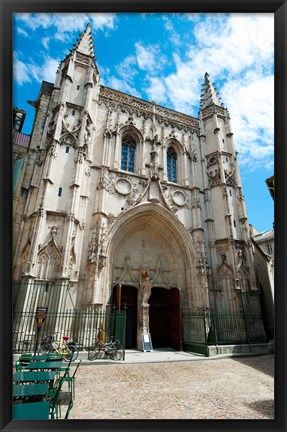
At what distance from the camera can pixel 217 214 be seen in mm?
16266

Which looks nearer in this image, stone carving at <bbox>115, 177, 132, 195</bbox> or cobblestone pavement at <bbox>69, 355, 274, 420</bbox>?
cobblestone pavement at <bbox>69, 355, 274, 420</bbox>

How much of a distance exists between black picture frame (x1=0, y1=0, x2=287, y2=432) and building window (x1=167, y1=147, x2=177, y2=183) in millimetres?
16100

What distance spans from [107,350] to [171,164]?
42.7ft

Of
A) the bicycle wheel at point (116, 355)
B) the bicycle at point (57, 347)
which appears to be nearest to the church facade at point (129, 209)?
the bicycle at point (57, 347)

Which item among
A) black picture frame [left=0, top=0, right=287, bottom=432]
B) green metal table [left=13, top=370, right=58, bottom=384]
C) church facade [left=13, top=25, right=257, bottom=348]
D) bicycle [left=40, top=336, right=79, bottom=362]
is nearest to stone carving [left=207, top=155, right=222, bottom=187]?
church facade [left=13, top=25, right=257, bottom=348]

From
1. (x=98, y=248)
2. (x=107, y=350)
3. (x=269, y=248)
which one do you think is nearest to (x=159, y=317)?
(x=107, y=350)

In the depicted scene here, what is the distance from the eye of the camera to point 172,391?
519 centimetres

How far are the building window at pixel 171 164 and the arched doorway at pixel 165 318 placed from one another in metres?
7.94

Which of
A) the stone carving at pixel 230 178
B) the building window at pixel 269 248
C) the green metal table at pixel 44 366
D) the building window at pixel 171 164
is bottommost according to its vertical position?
the green metal table at pixel 44 366

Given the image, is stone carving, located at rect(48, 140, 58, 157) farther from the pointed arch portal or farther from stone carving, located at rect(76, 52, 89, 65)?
stone carving, located at rect(76, 52, 89, 65)

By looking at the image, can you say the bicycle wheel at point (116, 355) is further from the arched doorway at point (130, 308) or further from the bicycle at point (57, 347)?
the arched doorway at point (130, 308)

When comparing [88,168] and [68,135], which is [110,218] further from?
[68,135]

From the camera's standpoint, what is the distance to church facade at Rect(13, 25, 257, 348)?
11.4 m

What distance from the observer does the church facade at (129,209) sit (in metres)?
11.4
